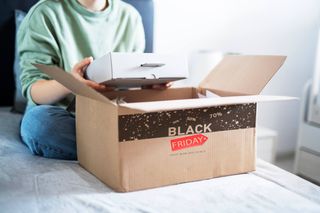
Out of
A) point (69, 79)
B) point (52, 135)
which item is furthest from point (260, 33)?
point (69, 79)

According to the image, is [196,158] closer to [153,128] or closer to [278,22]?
[153,128]

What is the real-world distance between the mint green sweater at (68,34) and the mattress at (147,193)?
0.37m

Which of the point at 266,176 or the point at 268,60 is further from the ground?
the point at 268,60

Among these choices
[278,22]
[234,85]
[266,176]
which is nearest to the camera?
[266,176]

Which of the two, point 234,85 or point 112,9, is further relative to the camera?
point 112,9

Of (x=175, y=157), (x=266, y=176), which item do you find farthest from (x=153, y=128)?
(x=266, y=176)

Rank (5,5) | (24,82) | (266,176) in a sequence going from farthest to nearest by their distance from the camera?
(5,5), (24,82), (266,176)

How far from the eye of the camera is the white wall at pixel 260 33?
6.38ft

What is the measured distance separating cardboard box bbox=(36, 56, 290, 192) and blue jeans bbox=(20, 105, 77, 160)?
6 cm

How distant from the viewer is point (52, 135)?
102 centimetres

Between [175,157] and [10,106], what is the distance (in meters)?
1.05

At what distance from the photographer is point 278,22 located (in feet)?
7.07

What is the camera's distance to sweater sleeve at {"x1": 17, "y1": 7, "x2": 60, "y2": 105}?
1.17m

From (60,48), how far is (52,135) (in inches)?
13.4
